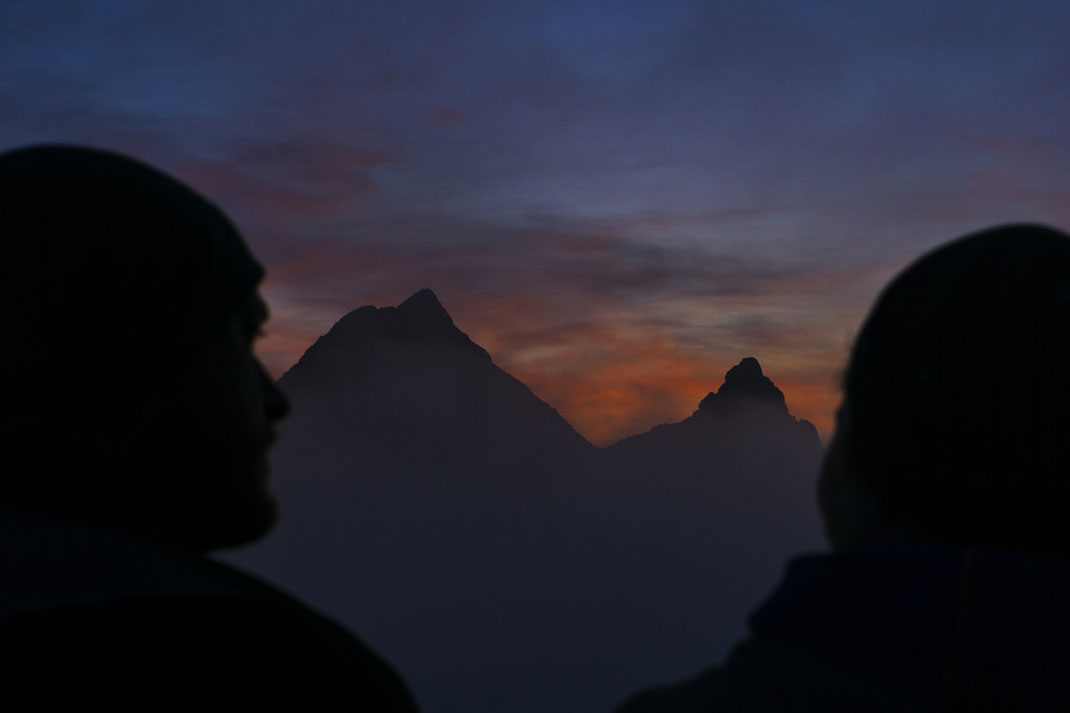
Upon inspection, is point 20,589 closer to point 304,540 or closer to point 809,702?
point 809,702

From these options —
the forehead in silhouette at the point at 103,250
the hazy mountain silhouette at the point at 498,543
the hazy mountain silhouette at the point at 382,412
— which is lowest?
the hazy mountain silhouette at the point at 498,543

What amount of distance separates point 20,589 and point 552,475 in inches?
7762

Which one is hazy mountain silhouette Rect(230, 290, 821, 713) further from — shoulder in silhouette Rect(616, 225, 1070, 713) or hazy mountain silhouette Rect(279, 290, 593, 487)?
shoulder in silhouette Rect(616, 225, 1070, 713)

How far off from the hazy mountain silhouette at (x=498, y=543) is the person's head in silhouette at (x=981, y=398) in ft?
464

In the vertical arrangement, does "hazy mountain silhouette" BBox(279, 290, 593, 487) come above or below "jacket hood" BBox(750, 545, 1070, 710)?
above

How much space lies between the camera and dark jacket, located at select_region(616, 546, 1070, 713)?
4.50ft

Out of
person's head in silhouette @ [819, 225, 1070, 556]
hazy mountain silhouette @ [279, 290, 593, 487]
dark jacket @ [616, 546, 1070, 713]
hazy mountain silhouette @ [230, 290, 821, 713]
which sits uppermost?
hazy mountain silhouette @ [279, 290, 593, 487]

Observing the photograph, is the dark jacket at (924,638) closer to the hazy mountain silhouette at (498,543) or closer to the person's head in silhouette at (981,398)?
the person's head in silhouette at (981,398)

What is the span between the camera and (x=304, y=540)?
16650 cm

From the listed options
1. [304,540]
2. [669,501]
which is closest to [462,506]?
[304,540]

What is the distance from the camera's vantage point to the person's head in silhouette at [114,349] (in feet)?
5.61

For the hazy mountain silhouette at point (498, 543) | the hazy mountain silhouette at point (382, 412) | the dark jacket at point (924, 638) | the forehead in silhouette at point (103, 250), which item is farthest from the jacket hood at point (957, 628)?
the hazy mountain silhouette at point (382, 412)

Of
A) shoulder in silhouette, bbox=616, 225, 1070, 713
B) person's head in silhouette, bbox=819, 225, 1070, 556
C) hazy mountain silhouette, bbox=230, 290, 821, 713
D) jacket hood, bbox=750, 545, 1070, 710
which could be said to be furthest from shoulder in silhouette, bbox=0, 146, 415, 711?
hazy mountain silhouette, bbox=230, 290, 821, 713

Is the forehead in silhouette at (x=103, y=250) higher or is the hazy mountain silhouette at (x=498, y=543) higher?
the forehead in silhouette at (x=103, y=250)
